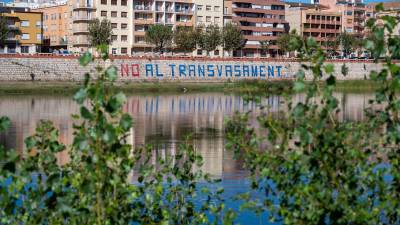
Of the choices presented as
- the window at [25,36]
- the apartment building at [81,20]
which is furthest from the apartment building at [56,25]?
the window at [25,36]

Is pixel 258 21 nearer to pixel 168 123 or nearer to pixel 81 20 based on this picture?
pixel 81 20

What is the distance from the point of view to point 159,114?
180 ft

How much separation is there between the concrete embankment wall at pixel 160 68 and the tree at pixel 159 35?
1201cm

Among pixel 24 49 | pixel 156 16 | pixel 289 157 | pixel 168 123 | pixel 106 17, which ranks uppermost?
pixel 156 16

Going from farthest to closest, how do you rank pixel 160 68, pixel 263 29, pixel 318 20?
pixel 318 20
pixel 263 29
pixel 160 68

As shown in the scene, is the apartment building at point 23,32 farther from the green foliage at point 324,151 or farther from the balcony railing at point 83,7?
the green foliage at point 324,151

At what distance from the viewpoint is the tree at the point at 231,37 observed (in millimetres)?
115500

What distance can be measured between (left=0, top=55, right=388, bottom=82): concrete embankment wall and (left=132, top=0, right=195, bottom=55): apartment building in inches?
746

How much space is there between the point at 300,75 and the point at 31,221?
4023 millimetres

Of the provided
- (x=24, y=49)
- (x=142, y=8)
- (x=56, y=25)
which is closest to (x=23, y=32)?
(x=24, y=49)

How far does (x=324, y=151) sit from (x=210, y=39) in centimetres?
10345

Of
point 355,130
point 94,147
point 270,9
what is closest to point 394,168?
point 355,130

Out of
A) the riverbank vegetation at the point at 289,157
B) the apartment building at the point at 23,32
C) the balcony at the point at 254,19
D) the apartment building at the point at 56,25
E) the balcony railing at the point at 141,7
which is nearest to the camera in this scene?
the riverbank vegetation at the point at 289,157

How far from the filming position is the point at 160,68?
311ft
